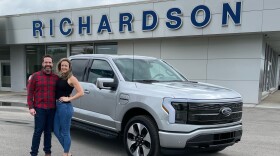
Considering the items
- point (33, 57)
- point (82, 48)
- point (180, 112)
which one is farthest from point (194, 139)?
point (33, 57)

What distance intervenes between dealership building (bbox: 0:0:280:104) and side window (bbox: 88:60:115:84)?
875cm

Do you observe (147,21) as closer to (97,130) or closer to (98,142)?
(98,142)

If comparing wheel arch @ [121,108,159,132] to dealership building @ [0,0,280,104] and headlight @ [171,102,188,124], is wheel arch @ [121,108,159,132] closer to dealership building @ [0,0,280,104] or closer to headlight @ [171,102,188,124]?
headlight @ [171,102,188,124]

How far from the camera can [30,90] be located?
15.6 feet

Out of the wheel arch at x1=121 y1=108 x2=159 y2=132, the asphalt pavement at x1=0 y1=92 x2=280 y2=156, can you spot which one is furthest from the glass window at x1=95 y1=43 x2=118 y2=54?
the wheel arch at x1=121 y1=108 x2=159 y2=132

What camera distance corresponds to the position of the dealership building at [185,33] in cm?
1304

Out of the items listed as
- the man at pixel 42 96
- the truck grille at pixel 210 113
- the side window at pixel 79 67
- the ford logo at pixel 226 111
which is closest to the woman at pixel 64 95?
the man at pixel 42 96

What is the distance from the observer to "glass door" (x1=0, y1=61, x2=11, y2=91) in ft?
73.7

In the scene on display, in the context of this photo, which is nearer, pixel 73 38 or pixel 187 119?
pixel 187 119

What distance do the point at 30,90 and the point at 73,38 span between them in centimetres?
1358

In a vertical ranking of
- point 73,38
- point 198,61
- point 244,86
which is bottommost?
point 244,86

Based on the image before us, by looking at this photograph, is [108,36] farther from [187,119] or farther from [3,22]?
[187,119]

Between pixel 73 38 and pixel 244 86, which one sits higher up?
pixel 73 38

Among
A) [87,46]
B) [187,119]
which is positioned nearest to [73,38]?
[87,46]
